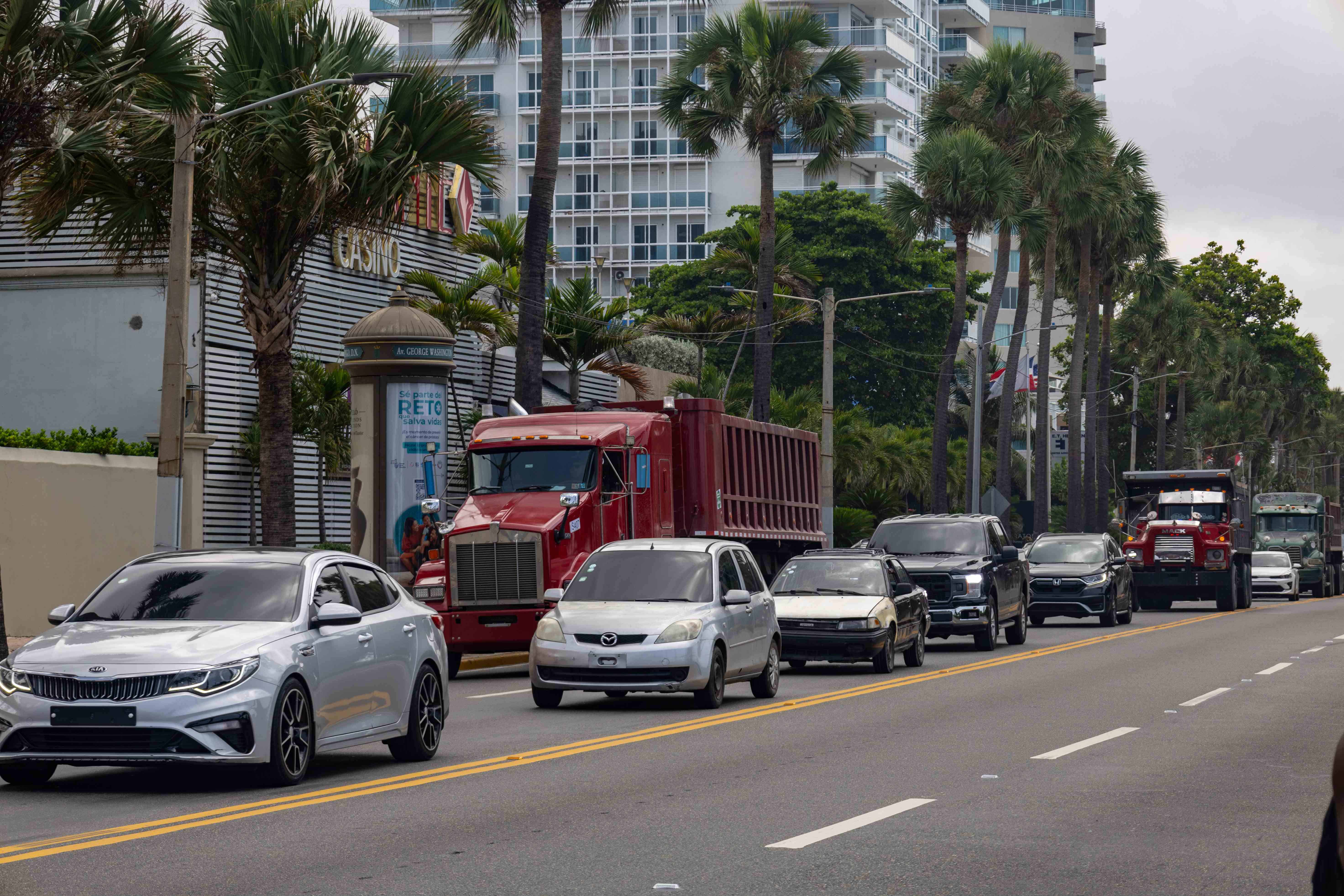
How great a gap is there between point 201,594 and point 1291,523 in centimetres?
5048

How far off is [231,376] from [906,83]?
8475 centimetres

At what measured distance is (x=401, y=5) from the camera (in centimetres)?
4794

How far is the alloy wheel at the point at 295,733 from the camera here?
11430 mm

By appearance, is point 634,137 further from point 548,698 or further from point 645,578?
point 548,698

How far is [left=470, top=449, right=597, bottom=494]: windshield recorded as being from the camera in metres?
23.9

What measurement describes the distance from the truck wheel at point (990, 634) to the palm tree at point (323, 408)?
12468mm

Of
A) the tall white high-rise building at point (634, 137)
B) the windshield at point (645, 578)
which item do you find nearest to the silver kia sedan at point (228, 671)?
the windshield at point (645, 578)

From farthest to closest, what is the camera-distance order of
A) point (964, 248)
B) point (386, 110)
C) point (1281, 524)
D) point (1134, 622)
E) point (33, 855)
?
point (1281, 524), point (964, 248), point (1134, 622), point (386, 110), point (33, 855)

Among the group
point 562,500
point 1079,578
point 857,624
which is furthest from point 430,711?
point 1079,578

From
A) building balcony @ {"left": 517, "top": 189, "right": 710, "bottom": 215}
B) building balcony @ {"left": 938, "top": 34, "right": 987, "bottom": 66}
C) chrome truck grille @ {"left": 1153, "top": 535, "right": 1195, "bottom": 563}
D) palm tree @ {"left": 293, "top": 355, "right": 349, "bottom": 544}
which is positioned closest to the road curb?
palm tree @ {"left": 293, "top": 355, "right": 349, "bottom": 544}


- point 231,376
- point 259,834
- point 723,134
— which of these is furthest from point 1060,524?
point 259,834

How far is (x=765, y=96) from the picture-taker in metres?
41.8

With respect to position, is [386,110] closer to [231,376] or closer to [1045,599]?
[231,376]

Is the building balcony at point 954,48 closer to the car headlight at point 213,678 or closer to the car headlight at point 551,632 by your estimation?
the car headlight at point 551,632
